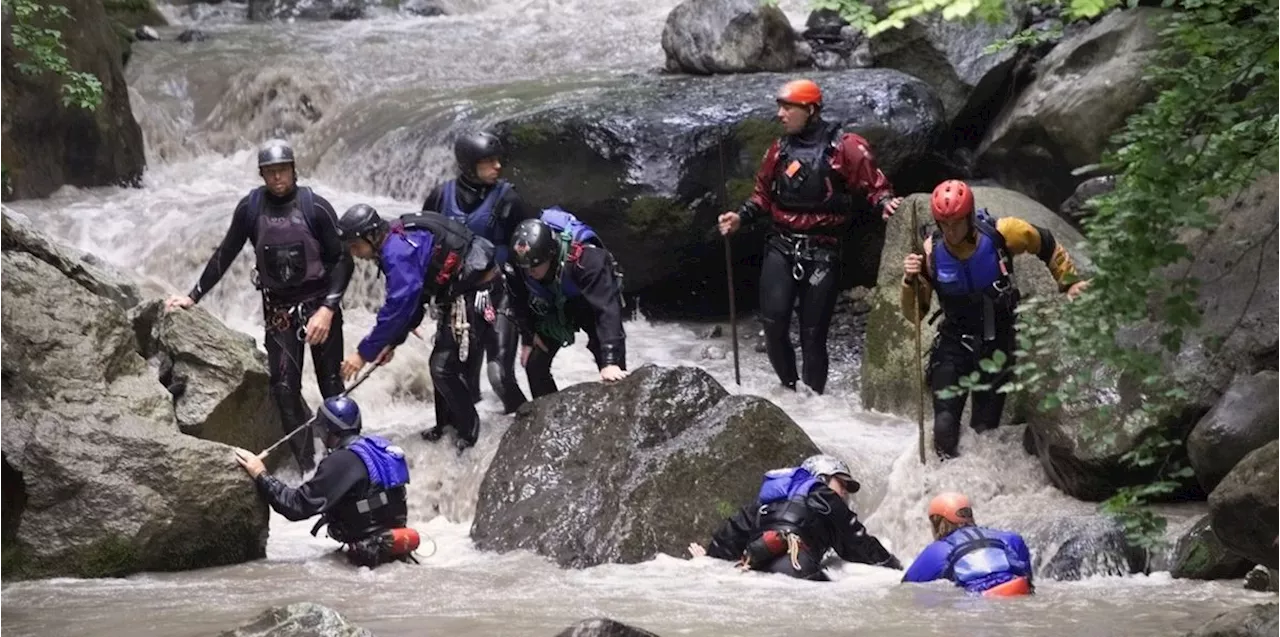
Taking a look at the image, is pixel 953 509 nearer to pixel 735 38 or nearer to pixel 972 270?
pixel 972 270

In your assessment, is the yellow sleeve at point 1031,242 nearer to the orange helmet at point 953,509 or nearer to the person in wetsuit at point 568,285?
the orange helmet at point 953,509

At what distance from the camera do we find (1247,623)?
5246mm

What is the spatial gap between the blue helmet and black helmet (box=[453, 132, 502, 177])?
7.08 ft

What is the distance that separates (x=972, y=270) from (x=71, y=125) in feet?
30.6

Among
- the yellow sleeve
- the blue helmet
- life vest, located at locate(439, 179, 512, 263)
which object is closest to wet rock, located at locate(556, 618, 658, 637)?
the blue helmet

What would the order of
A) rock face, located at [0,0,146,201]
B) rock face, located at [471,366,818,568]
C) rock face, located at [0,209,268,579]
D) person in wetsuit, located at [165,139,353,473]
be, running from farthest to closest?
rock face, located at [0,0,146,201]
person in wetsuit, located at [165,139,353,473]
rock face, located at [471,366,818,568]
rock face, located at [0,209,268,579]

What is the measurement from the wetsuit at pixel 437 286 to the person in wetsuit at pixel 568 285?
304 millimetres

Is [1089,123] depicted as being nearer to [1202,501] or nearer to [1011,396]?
[1011,396]

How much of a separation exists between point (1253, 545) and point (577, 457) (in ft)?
12.1

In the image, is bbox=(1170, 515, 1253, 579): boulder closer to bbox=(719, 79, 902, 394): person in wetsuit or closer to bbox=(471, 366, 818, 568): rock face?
bbox=(471, 366, 818, 568): rock face

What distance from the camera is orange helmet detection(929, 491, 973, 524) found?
26.3 feet

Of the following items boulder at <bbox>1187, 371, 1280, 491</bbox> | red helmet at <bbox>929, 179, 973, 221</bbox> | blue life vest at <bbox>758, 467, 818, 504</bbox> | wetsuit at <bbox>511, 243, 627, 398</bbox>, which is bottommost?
blue life vest at <bbox>758, 467, 818, 504</bbox>

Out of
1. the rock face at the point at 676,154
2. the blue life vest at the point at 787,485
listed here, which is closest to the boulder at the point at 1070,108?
the rock face at the point at 676,154

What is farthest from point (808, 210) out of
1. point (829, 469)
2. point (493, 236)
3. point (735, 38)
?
point (735, 38)
